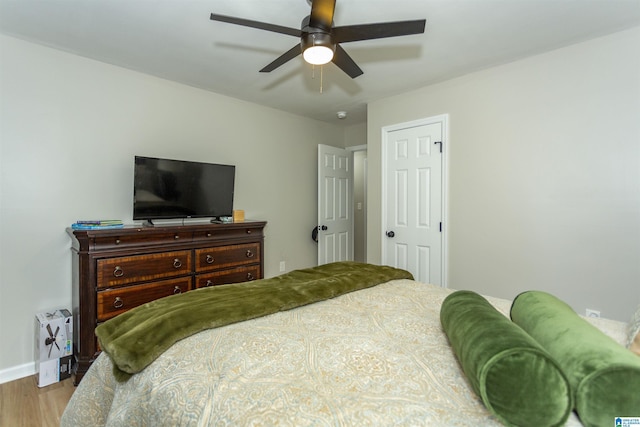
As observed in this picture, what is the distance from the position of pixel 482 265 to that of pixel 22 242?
3875 mm

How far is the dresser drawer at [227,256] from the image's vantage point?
278 centimetres

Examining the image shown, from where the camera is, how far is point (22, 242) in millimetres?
2320

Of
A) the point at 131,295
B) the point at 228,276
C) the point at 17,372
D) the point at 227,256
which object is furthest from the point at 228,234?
the point at 17,372

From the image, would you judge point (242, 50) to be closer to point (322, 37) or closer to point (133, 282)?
point (322, 37)


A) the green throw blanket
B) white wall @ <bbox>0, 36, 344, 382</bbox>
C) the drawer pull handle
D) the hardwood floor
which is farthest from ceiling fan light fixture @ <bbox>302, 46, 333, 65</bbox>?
the hardwood floor

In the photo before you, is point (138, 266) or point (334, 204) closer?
point (138, 266)

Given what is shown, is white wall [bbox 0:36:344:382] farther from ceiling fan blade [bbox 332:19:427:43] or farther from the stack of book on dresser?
ceiling fan blade [bbox 332:19:427:43]

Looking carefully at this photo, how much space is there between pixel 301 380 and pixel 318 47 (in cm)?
160

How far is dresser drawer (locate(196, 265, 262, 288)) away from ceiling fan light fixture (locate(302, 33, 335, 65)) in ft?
6.75

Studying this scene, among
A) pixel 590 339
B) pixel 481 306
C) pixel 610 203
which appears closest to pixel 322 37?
pixel 481 306

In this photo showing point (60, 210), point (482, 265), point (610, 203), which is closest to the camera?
point (610, 203)

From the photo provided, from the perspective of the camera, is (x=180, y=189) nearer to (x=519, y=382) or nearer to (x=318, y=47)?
(x=318, y=47)

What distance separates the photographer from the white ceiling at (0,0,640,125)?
193cm

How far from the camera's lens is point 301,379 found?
883mm
